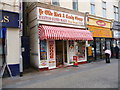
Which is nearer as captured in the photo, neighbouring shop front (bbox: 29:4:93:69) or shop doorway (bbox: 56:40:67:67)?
neighbouring shop front (bbox: 29:4:93:69)

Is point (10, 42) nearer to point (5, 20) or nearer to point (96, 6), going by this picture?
point (5, 20)

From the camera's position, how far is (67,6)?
9.98 metres

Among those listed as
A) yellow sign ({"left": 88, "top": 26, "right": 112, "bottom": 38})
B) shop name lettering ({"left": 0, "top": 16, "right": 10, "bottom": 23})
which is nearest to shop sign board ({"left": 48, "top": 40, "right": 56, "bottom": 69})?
shop name lettering ({"left": 0, "top": 16, "right": 10, "bottom": 23})

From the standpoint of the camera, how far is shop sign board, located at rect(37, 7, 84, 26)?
26.9ft

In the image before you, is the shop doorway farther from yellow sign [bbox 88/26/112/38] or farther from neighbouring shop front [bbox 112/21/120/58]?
neighbouring shop front [bbox 112/21/120/58]

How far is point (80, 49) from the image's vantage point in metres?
11.1

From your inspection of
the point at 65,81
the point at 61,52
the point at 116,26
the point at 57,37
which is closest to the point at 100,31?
the point at 116,26

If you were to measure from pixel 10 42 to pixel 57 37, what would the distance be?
3.20 meters

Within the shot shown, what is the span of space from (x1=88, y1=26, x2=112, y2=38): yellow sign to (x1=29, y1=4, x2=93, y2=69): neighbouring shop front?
49.3 inches

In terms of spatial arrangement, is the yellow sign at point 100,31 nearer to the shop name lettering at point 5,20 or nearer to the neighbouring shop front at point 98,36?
the neighbouring shop front at point 98,36

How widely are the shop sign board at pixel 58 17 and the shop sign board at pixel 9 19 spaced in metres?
1.60

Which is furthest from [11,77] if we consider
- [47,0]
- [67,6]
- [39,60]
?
[67,6]

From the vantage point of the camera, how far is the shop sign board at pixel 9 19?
668 centimetres

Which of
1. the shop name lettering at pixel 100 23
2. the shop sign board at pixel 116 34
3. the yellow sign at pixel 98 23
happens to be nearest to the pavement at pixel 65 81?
the yellow sign at pixel 98 23
